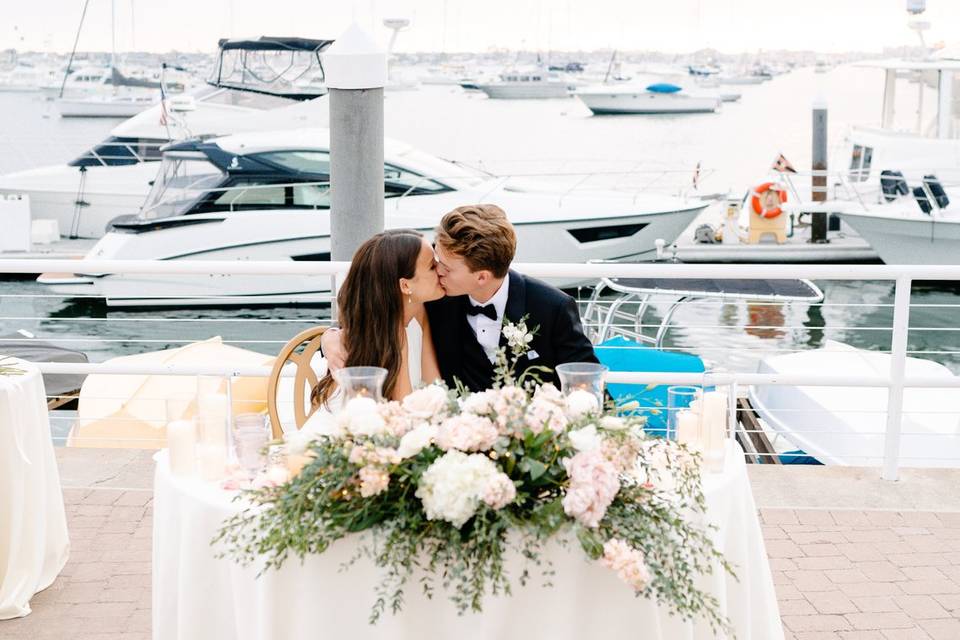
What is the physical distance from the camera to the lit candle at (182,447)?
271cm

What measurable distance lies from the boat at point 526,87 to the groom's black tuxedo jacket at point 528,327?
76133 mm

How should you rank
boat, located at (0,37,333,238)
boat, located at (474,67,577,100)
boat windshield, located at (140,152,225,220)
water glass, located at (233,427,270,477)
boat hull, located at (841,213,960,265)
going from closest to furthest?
1. water glass, located at (233,427,270,477)
2. boat windshield, located at (140,152,225,220)
3. boat hull, located at (841,213,960,265)
4. boat, located at (0,37,333,238)
5. boat, located at (474,67,577,100)

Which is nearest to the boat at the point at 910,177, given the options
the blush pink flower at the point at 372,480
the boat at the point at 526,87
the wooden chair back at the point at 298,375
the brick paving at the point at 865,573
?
the brick paving at the point at 865,573

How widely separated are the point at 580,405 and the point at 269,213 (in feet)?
47.2

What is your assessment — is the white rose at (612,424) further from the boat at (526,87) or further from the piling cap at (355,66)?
the boat at (526,87)

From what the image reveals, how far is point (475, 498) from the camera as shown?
2.15m

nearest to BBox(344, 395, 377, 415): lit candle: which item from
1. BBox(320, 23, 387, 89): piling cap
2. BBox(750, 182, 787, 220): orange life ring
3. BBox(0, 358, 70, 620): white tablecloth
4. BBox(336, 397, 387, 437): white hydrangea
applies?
BBox(336, 397, 387, 437): white hydrangea

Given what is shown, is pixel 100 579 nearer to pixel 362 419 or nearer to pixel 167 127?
pixel 362 419

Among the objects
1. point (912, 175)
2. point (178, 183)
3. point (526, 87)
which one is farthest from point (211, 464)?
point (526, 87)

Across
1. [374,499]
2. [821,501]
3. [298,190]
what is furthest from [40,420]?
[298,190]

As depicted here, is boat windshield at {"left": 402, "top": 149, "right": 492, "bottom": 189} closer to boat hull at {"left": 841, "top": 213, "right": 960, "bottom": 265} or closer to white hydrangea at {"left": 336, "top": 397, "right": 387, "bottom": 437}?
boat hull at {"left": 841, "top": 213, "right": 960, "bottom": 265}

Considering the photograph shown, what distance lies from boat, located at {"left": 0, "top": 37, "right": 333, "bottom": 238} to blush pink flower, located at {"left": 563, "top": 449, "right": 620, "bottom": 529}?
17286 mm

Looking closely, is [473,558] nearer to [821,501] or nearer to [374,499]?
[374,499]

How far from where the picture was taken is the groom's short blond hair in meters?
3.37
